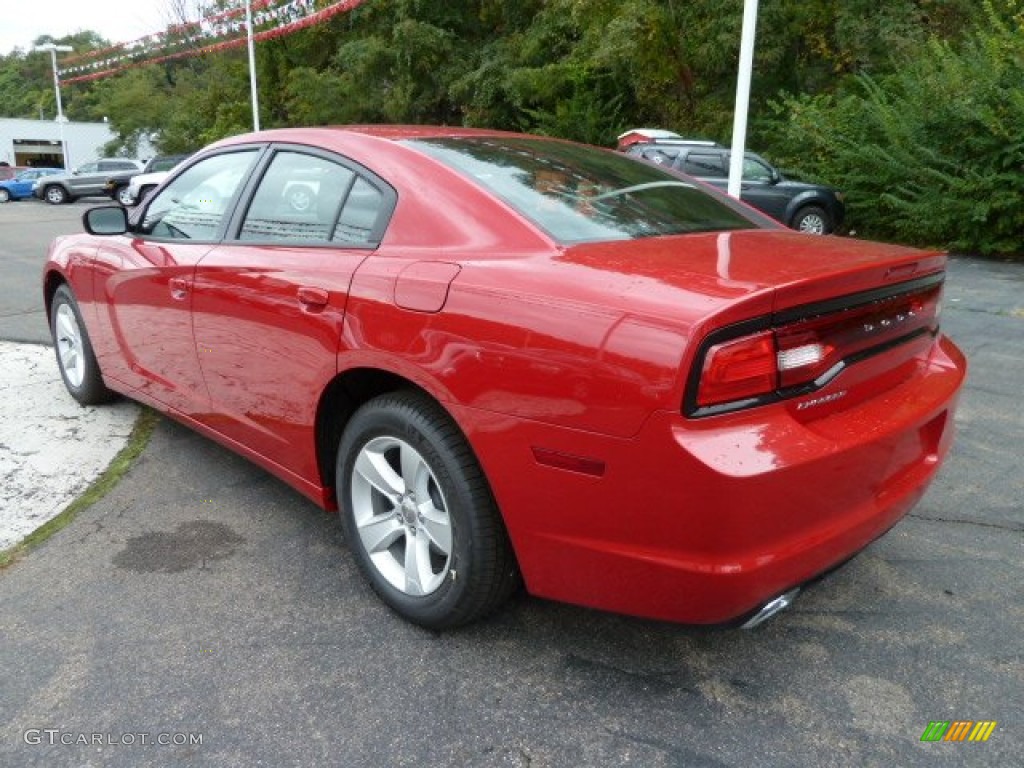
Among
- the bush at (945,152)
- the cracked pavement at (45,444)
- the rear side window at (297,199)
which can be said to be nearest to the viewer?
the rear side window at (297,199)

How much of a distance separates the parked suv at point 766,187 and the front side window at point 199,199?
10603 millimetres

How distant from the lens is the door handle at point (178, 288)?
3.32m

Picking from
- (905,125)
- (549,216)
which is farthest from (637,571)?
(905,125)

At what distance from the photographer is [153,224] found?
3.81 meters

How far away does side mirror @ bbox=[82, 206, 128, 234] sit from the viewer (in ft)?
13.1

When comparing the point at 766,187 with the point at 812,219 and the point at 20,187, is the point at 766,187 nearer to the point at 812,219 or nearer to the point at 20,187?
the point at 812,219

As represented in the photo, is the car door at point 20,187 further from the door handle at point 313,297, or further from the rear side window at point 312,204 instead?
the door handle at point 313,297

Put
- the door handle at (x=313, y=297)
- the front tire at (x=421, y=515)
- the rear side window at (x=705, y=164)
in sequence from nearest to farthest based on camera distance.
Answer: the front tire at (x=421, y=515) < the door handle at (x=313, y=297) < the rear side window at (x=705, y=164)

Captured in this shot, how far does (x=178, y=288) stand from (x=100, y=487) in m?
1.00

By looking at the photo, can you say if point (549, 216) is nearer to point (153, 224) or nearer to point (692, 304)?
point (692, 304)

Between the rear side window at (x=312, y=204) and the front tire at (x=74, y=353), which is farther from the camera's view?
the front tire at (x=74, y=353)

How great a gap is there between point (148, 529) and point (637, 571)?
2130 mm

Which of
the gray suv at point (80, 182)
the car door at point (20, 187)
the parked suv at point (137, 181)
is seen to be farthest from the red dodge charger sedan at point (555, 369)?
the car door at point (20, 187)

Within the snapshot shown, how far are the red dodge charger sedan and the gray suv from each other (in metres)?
28.0
